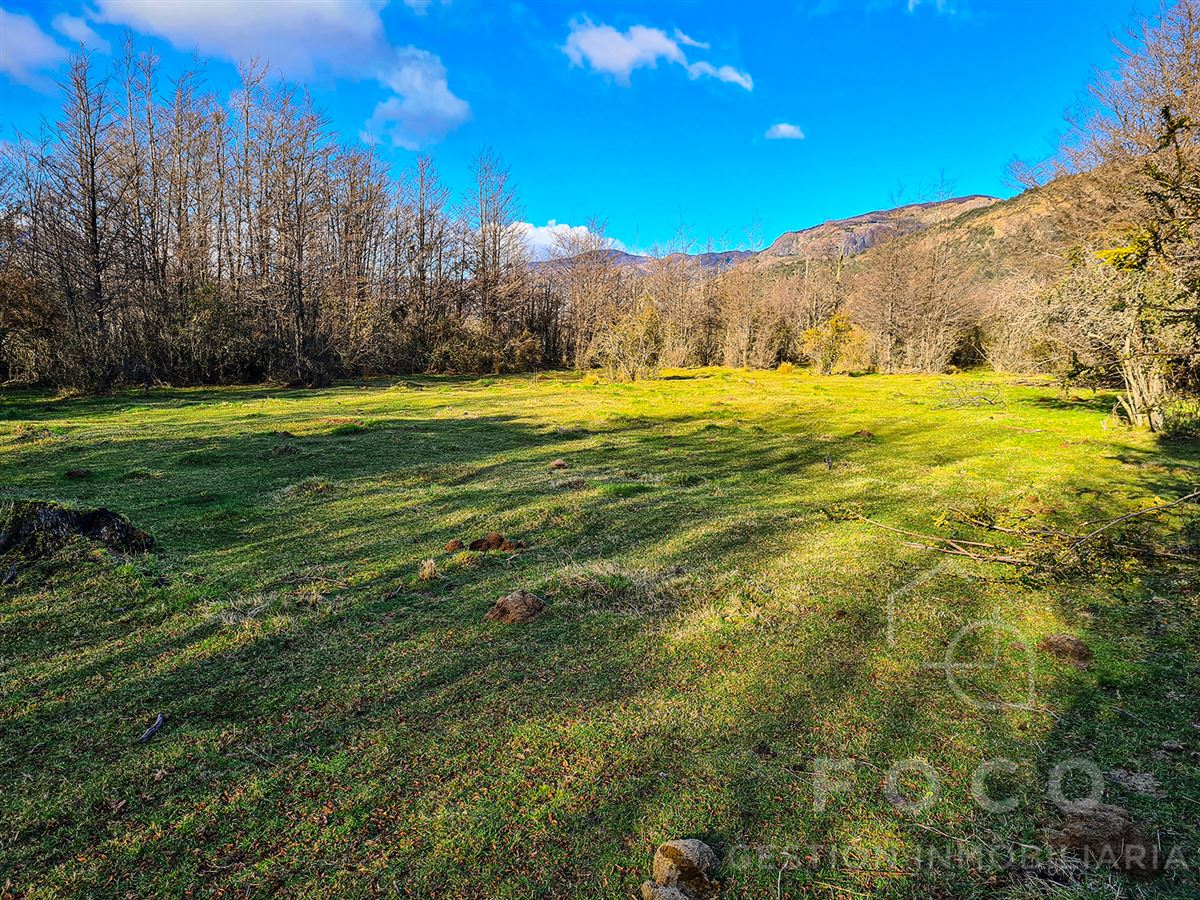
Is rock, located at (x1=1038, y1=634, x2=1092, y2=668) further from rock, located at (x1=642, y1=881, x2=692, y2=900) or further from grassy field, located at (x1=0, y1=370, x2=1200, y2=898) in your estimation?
rock, located at (x1=642, y1=881, x2=692, y2=900)

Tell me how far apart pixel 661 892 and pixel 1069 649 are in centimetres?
311

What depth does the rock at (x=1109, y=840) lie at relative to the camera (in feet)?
6.59

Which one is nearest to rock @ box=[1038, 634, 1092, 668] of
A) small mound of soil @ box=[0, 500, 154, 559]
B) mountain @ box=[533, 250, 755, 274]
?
small mound of soil @ box=[0, 500, 154, 559]

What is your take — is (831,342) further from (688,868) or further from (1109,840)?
(688,868)

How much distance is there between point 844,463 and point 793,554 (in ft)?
17.4

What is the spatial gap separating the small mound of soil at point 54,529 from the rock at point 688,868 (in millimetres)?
4857

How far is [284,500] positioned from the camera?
6738mm

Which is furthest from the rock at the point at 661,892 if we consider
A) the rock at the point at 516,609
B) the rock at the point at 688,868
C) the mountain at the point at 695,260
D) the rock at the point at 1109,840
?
the mountain at the point at 695,260

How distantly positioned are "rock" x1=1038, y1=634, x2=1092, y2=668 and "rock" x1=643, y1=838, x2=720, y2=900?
277 cm

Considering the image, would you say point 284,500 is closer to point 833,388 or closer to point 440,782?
point 440,782

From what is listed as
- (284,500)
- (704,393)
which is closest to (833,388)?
(704,393)

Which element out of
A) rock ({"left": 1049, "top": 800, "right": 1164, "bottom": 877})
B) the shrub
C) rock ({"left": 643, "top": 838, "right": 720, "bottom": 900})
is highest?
the shrub

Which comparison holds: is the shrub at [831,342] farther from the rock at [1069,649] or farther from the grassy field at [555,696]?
the rock at [1069,649]

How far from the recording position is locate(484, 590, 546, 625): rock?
393 cm
